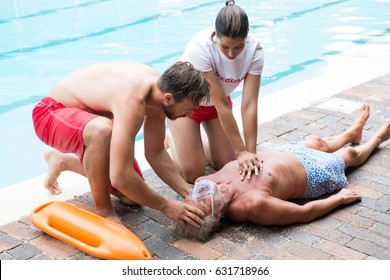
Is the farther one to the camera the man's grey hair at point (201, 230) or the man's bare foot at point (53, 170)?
the man's bare foot at point (53, 170)

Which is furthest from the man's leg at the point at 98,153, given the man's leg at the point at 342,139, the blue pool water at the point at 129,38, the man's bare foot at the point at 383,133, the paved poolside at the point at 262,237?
the man's bare foot at the point at 383,133

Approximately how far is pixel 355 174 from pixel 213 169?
1.06 meters

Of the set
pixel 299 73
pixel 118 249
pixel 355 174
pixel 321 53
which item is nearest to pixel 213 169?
pixel 355 174

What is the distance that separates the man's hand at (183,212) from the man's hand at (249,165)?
1.35 ft

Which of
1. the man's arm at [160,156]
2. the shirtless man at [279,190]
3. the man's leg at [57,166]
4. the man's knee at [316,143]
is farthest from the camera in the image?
the man's knee at [316,143]

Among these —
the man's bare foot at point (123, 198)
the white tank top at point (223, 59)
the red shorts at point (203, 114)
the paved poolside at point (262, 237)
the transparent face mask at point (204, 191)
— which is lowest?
the paved poolside at point (262, 237)

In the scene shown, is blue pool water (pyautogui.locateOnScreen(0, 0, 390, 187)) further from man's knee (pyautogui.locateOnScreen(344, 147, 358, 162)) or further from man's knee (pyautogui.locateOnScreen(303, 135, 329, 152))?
man's knee (pyautogui.locateOnScreen(344, 147, 358, 162))

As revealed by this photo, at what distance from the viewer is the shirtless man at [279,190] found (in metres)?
3.51

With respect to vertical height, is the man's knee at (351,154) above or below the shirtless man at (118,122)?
below

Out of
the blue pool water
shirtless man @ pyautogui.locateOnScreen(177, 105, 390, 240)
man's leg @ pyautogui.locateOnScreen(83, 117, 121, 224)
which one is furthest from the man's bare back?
the blue pool water

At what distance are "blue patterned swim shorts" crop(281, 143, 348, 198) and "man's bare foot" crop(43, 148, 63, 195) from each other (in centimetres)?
156

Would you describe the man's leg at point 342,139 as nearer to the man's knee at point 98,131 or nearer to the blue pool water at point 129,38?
the man's knee at point 98,131

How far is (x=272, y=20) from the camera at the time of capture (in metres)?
11.1
